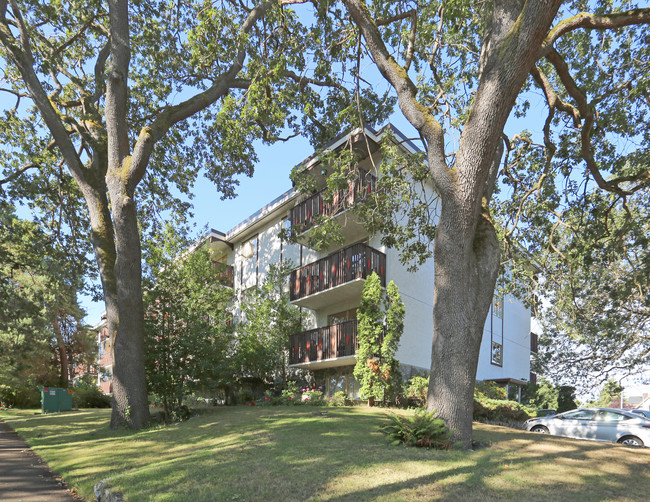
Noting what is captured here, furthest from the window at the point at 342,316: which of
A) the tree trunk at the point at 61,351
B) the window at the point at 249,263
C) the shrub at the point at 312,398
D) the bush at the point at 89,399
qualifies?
the tree trunk at the point at 61,351

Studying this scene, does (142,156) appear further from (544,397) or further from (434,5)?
(544,397)

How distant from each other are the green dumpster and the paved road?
12778 millimetres

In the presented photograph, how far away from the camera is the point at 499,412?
15.3 m

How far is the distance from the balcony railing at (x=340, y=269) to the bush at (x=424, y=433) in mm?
8539

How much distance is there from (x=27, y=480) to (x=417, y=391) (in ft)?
34.9

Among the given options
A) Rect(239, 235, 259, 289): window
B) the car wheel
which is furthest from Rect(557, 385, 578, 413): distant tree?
Rect(239, 235, 259, 289): window

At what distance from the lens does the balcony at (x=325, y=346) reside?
1588cm

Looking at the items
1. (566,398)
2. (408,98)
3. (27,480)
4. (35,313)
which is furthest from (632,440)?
(35,313)

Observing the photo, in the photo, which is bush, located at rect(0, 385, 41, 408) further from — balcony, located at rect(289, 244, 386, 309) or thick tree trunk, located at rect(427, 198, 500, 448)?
thick tree trunk, located at rect(427, 198, 500, 448)

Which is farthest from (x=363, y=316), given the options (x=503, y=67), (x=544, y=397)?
(x=544, y=397)

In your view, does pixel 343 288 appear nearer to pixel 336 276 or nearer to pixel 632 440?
pixel 336 276

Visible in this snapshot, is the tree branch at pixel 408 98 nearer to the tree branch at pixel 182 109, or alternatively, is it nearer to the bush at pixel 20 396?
the tree branch at pixel 182 109

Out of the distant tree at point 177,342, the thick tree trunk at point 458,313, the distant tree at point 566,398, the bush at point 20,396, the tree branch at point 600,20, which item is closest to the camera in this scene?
the thick tree trunk at point 458,313

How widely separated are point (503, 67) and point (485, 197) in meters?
2.56
